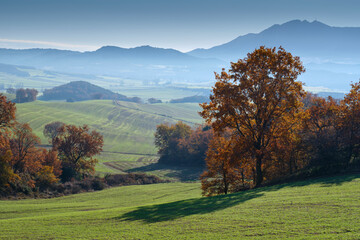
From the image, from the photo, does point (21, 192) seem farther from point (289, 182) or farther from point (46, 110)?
point (46, 110)

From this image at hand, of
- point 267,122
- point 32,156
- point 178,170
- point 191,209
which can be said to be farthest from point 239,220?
point 178,170

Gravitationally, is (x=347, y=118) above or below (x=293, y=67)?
below

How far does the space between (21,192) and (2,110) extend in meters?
12.7

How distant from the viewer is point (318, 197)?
20.4m

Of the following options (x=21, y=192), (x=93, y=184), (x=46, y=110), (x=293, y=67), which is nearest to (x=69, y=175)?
(x=93, y=184)

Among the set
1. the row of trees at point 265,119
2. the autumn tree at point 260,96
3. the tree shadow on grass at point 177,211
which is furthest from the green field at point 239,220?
the autumn tree at point 260,96

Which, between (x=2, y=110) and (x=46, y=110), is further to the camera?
(x=46, y=110)

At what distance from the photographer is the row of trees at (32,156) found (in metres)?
42.5

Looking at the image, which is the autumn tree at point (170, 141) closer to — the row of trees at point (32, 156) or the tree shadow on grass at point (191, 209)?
the row of trees at point (32, 156)

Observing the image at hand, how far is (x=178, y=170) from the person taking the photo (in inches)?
3612

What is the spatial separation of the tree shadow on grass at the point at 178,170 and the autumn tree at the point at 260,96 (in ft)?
156

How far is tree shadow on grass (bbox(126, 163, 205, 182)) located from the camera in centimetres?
8019

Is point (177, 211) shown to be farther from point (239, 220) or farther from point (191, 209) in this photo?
point (239, 220)

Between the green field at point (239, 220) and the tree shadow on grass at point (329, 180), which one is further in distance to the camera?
the tree shadow on grass at point (329, 180)
